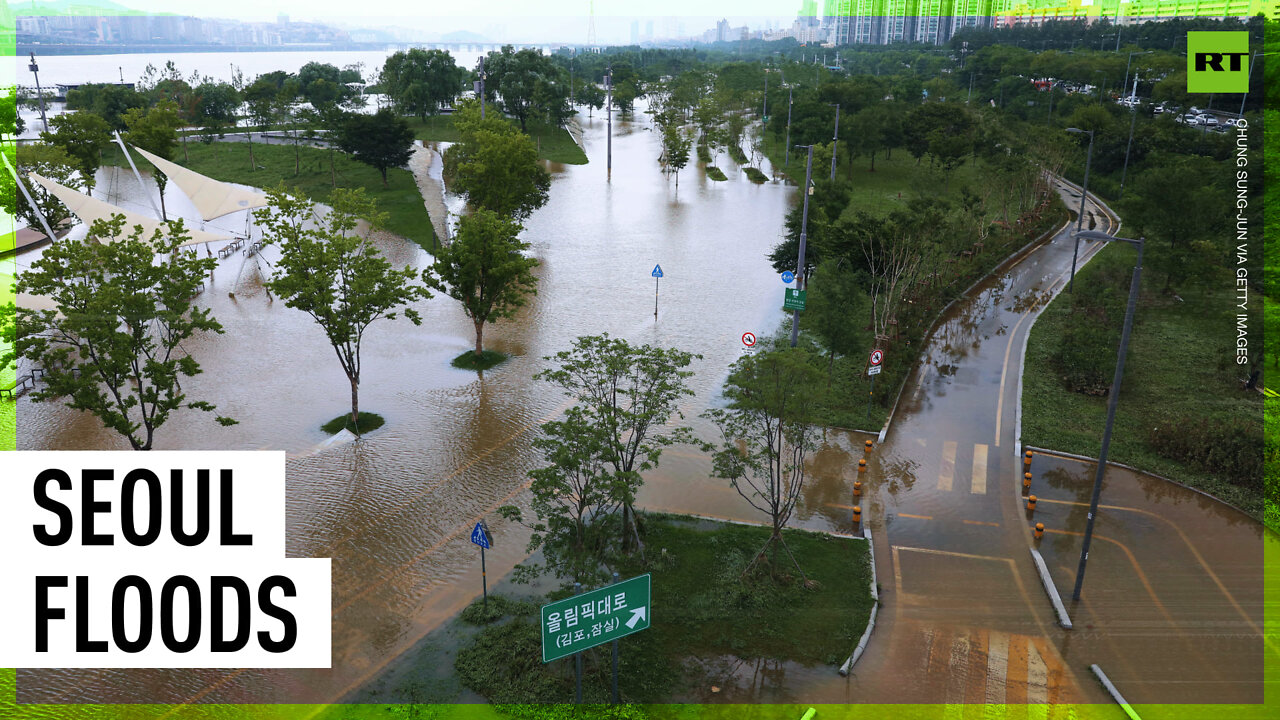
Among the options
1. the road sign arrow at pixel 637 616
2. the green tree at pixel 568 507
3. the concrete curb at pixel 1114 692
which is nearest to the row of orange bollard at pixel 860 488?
the concrete curb at pixel 1114 692

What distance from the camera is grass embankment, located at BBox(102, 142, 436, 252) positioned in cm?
4603

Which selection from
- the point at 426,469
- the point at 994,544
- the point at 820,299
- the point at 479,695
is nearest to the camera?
the point at 479,695

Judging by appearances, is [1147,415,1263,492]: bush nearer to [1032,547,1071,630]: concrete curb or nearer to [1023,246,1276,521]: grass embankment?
[1023,246,1276,521]: grass embankment

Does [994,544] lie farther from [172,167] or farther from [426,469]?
[172,167]

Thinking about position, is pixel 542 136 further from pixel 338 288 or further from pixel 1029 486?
pixel 1029 486

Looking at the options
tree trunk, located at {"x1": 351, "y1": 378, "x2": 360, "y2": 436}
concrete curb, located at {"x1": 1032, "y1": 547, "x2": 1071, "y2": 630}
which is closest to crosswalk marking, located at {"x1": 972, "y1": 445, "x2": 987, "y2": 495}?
concrete curb, located at {"x1": 1032, "y1": 547, "x2": 1071, "y2": 630}

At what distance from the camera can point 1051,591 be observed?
645 inches

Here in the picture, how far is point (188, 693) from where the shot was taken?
1349 cm

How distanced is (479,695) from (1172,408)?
21.4 metres

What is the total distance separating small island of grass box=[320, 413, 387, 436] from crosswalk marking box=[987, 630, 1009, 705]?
15875 mm

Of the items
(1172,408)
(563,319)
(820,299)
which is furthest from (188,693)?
(1172,408)

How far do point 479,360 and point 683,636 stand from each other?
14.4 meters

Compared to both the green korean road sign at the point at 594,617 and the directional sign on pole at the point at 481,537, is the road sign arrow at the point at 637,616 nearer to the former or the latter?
the green korean road sign at the point at 594,617

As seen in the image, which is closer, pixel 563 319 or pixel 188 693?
pixel 188 693
